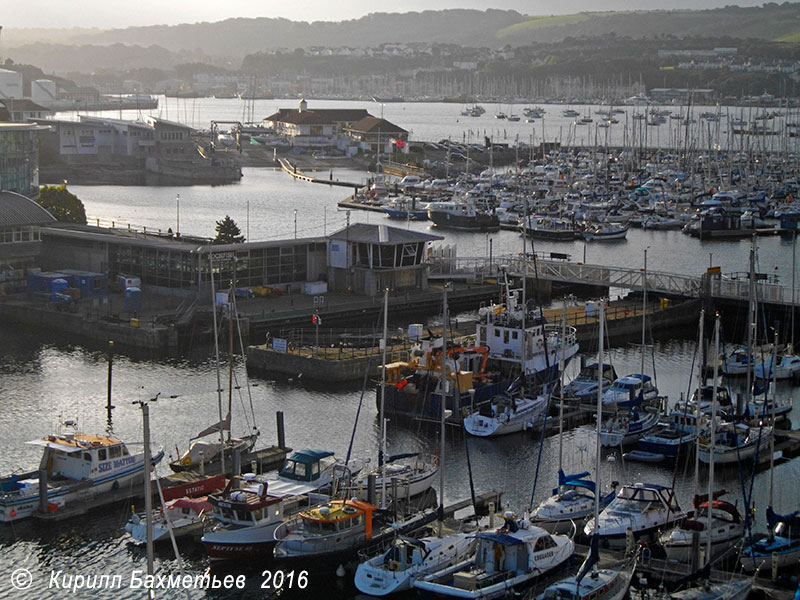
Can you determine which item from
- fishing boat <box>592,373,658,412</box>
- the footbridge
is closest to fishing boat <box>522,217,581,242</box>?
the footbridge

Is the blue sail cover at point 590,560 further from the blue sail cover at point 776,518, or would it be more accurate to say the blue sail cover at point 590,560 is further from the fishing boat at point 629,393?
the fishing boat at point 629,393

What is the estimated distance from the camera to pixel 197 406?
23.0 meters

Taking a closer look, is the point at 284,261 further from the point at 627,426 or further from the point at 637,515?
the point at 637,515

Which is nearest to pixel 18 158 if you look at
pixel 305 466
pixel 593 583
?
pixel 305 466

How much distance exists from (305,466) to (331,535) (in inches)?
84.1

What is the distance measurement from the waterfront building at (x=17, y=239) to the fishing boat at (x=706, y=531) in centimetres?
2049

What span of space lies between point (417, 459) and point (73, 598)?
5746 millimetres

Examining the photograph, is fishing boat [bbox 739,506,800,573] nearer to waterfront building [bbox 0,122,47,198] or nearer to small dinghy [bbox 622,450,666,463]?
small dinghy [bbox 622,450,666,463]

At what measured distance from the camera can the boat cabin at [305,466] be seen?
17.3 metres

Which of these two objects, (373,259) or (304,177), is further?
(304,177)

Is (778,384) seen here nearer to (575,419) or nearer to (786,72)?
(575,419)

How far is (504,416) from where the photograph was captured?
2136cm

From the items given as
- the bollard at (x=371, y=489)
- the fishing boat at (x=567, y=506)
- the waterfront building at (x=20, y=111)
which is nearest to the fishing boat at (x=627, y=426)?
the fishing boat at (x=567, y=506)

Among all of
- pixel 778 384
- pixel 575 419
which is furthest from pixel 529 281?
pixel 575 419
